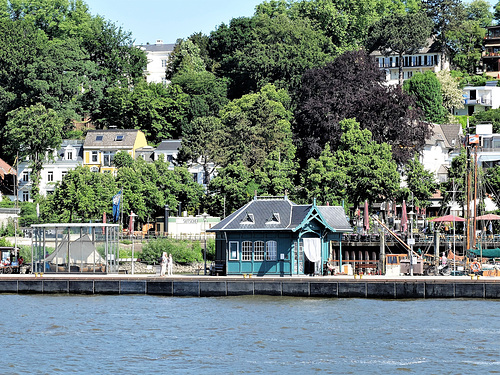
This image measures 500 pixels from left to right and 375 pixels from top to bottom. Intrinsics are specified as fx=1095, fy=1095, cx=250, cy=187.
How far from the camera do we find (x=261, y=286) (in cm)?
6625

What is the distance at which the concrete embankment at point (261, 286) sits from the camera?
64.9 meters

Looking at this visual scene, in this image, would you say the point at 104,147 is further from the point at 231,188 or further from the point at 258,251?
the point at 258,251

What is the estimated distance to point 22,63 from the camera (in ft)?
449

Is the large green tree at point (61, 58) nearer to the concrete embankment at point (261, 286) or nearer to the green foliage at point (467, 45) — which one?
the green foliage at point (467, 45)

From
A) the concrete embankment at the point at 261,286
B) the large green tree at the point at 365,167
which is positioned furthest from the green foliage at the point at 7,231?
the concrete embankment at the point at 261,286

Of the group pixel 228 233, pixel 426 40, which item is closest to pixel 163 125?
pixel 426 40

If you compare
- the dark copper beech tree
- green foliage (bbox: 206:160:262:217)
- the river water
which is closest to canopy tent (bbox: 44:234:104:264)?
the river water

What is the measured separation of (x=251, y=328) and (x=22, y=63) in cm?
8999

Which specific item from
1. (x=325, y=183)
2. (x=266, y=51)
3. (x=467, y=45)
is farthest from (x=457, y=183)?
(x=467, y=45)

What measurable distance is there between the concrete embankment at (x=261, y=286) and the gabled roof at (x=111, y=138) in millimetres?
58023

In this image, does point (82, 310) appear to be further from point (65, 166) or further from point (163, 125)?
point (163, 125)

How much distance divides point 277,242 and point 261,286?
3667mm

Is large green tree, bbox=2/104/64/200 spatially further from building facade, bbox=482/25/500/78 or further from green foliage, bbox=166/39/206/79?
building facade, bbox=482/25/500/78

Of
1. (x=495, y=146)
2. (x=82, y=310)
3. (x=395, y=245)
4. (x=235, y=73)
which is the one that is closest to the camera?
(x=82, y=310)
